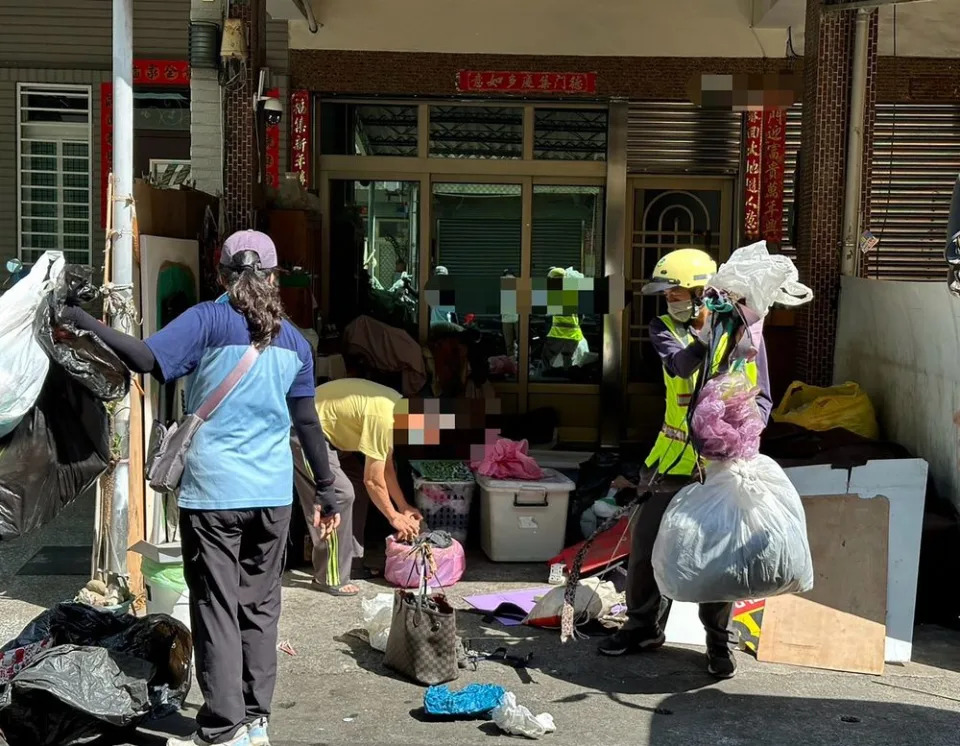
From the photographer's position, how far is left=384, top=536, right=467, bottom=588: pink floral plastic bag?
642cm

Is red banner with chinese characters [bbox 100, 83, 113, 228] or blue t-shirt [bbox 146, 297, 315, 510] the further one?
red banner with chinese characters [bbox 100, 83, 113, 228]

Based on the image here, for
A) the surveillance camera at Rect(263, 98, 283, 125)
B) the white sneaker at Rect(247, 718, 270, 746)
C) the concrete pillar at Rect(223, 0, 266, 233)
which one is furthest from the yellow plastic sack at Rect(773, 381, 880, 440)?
the white sneaker at Rect(247, 718, 270, 746)

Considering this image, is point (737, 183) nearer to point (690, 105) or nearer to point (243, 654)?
point (690, 105)

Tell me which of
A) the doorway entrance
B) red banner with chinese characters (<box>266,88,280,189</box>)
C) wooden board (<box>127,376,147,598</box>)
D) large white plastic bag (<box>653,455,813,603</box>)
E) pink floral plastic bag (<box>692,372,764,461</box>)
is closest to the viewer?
large white plastic bag (<box>653,455,813,603</box>)

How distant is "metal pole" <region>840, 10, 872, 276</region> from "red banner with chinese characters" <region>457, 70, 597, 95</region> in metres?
2.99

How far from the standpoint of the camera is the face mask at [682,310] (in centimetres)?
522

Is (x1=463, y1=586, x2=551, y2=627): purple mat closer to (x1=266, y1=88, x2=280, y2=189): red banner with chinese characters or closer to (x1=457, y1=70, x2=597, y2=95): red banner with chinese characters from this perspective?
(x1=266, y1=88, x2=280, y2=189): red banner with chinese characters

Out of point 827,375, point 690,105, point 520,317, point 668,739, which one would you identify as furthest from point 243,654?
point 690,105

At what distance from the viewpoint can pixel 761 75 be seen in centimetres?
1022

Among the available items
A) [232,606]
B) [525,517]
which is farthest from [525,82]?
[232,606]

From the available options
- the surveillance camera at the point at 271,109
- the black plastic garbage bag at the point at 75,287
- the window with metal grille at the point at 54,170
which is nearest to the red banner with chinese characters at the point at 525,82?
the surveillance camera at the point at 271,109

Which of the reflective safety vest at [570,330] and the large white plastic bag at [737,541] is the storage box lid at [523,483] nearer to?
the large white plastic bag at [737,541]

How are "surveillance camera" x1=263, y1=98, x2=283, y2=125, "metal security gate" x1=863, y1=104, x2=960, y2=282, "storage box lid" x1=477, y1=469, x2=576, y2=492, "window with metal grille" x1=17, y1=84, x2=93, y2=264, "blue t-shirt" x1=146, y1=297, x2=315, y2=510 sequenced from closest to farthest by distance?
"blue t-shirt" x1=146, y1=297, x2=315, y2=510
"storage box lid" x1=477, y1=469, x2=576, y2=492
"surveillance camera" x1=263, y1=98, x2=283, y2=125
"metal security gate" x1=863, y1=104, x2=960, y2=282
"window with metal grille" x1=17, y1=84, x2=93, y2=264

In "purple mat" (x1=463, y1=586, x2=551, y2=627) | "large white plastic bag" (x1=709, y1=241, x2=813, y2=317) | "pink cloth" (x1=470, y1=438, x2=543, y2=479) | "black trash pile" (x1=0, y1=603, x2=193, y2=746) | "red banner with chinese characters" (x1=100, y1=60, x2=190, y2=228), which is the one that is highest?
"red banner with chinese characters" (x1=100, y1=60, x2=190, y2=228)
